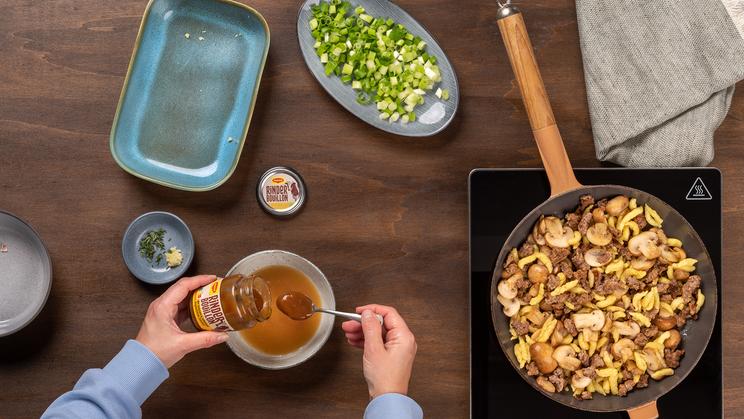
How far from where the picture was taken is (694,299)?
1.48 m

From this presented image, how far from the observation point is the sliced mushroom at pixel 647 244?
1450 mm

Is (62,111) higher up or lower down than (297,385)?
higher up

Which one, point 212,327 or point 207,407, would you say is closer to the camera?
point 212,327

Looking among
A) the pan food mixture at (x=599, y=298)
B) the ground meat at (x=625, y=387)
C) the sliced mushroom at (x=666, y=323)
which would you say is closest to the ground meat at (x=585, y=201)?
the pan food mixture at (x=599, y=298)

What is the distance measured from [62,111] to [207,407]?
0.83m

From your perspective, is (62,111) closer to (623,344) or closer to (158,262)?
(158,262)

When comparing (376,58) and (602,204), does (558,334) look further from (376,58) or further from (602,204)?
(376,58)

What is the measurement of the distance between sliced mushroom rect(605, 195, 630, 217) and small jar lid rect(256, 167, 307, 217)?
2.40 feet

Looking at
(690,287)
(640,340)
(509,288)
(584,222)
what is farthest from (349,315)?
(690,287)

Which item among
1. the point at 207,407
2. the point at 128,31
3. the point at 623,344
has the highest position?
the point at 128,31

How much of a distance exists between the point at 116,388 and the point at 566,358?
994mm

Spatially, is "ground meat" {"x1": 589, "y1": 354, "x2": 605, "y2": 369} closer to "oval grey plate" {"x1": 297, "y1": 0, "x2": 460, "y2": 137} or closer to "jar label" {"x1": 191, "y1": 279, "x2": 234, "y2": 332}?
"oval grey plate" {"x1": 297, "y1": 0, "x2": 460, "y2": 137}

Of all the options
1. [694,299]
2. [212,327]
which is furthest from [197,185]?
[694,299]

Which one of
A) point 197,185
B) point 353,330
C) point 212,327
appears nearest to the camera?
point 212,327
